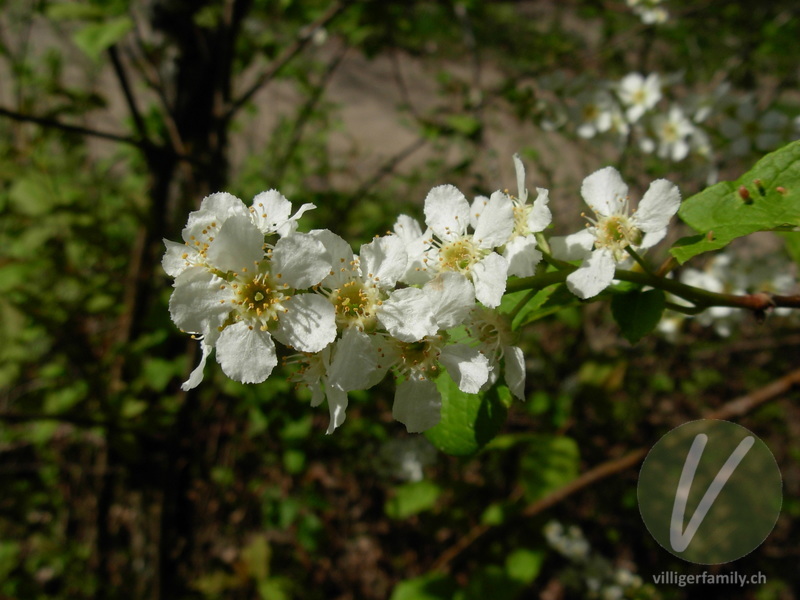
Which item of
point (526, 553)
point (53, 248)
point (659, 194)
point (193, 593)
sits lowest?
point (193, 593)

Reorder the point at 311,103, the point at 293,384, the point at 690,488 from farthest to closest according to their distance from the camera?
the point at 311,103 < the point at 293,384 < the point at 690,488

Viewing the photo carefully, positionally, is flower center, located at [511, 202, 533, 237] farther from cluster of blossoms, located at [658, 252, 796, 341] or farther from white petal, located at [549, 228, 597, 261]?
cluster of blossoms, located at [658, 252, 796, 341]

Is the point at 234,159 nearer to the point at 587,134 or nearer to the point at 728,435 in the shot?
the point at 587,134

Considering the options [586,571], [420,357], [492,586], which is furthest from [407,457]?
[420,357]

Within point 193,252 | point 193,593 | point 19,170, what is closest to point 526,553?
point 193,593

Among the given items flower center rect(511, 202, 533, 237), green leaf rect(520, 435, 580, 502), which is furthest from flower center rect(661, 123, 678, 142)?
flower center rect(511, 202, 533, 237)

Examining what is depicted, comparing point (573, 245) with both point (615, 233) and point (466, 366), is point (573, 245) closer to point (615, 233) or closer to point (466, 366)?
point (615, 233)
